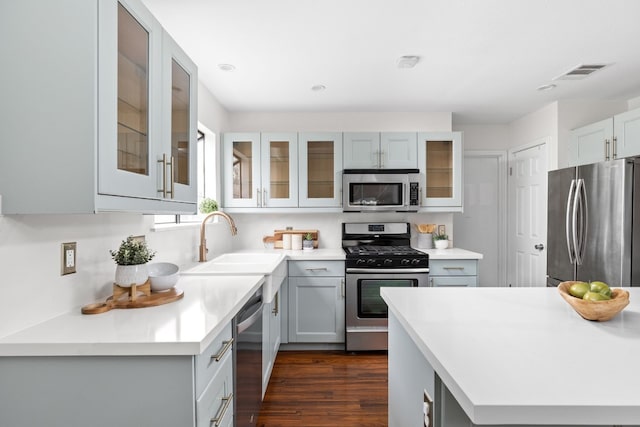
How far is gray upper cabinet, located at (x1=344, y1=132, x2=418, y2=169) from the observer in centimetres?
355

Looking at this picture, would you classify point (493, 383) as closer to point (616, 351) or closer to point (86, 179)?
point (616, 351)

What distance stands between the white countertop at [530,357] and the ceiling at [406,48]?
59.8 inches

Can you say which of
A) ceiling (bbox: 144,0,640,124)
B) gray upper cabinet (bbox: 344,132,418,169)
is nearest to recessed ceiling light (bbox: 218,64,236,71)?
ceiling (bbox: 144,0,640,124)

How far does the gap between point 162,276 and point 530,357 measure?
1.46 m

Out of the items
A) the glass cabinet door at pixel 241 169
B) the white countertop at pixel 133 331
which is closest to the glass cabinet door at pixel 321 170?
the glass cabinet door at pixel 241 169

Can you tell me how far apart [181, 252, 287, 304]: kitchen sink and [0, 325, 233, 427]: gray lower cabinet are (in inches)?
42.6

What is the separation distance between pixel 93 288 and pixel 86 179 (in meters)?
0.72

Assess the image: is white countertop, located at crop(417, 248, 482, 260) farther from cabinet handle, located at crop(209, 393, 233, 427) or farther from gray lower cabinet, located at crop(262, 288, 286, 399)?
cabinet handle, located at crop(209, 393, 233, 427)

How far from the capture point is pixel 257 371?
2.00 m

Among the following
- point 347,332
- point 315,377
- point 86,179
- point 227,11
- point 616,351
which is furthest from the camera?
point 347,332

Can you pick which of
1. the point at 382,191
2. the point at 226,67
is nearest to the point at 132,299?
the point at 226,67

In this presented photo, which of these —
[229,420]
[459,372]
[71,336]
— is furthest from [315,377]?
[459,372]

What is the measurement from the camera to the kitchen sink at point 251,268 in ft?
7.22

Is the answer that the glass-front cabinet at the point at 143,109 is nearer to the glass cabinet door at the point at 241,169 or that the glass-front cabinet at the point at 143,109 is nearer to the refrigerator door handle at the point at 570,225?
the glass cabinet door at the point at 241,169
